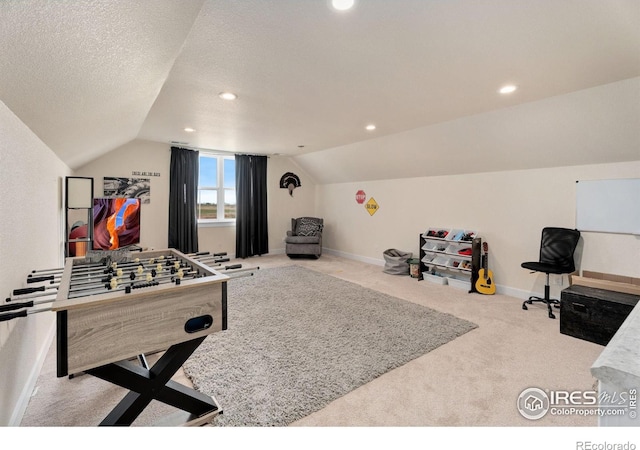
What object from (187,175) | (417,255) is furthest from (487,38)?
(187,175)

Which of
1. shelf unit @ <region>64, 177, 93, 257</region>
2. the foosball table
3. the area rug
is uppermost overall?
shelf unit @ <region>64, 177, 93, 257</region>

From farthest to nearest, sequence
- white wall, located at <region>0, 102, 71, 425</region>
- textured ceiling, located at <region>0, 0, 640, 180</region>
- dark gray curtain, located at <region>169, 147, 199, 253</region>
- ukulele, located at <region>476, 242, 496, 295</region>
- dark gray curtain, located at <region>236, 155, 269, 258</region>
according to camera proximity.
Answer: dark gray curtain, located at <region>236, 155, 269, 258</region>
dark gray curtain, located at <region>169, 147, 199, 253</region>
ukulele, located at <region>476, 242, 496, 295</region>
white wall, located at <region>0, 102, 71, 425</region>
textured ceiling, located at <region>0, 0, 640, 180</region>

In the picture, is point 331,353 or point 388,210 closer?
point 331,353

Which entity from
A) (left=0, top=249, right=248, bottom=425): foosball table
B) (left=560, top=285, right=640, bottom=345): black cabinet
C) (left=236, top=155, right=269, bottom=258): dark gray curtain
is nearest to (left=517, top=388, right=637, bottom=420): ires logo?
(left=560, top=285, right=640, bottom=345): black cabinet

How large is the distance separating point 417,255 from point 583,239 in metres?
2.32

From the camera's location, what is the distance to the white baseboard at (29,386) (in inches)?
62.6

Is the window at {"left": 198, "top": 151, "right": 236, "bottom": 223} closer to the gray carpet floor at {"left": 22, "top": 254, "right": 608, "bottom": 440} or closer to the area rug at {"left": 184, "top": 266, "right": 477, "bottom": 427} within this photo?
the area rug at {"left": 184, "top": 266, "right": 477, "bottom": 427}

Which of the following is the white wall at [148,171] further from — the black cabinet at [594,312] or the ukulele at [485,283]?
the black cabinet at [594,312]

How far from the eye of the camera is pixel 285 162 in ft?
22.6

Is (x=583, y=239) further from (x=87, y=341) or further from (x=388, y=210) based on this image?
(x=87, y=341)

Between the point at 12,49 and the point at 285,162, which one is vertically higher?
the point at 285,162

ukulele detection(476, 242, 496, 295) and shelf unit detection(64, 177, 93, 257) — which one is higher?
shelf unit detection(64, 177, 93, 257)

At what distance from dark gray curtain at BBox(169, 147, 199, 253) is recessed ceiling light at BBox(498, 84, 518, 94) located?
16.7 feet

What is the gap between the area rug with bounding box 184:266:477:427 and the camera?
6.11 ft
